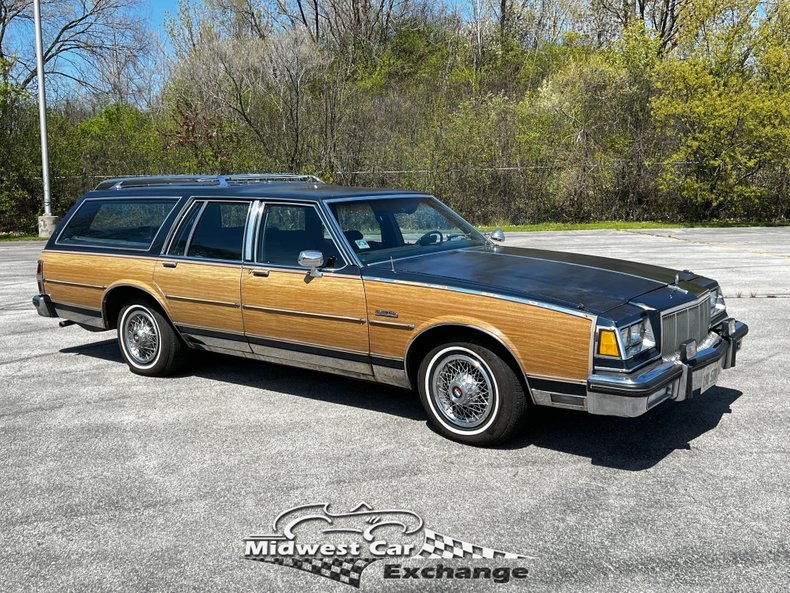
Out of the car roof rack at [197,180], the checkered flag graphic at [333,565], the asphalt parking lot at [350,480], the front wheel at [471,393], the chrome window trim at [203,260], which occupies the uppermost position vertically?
the car roof rack at [197,180]

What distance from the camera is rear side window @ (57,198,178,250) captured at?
21.5 feet

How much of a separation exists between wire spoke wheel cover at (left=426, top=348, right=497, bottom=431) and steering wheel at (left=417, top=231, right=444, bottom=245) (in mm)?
1318

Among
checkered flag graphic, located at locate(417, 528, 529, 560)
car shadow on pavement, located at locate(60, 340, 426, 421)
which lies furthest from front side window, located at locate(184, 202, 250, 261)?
checkered flag graphic, located at locate(417, 528, 529, 560)

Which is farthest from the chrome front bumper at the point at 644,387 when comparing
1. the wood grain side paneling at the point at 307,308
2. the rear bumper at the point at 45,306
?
the rear bumper at the point at 45,306

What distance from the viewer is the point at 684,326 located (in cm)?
477

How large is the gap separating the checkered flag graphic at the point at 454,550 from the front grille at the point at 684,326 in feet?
5.82

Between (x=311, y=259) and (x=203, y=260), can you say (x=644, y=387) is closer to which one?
(x=311, y=259)

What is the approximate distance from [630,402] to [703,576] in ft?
3.66

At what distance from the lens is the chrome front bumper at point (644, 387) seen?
13.6ft

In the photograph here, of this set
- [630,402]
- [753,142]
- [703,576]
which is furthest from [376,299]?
[753,142]

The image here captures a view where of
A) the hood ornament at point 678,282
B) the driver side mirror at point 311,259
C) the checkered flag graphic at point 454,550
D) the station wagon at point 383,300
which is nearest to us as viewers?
the checkered flag graphic at point 454,550

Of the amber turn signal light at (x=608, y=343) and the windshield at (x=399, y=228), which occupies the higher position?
the windshield at (x=399, y=228)

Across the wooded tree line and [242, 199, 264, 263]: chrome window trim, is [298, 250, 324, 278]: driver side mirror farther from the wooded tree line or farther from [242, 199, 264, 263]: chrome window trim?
the wooded tree line

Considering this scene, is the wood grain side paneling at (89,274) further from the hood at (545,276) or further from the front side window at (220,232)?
the hood at (545,276)
